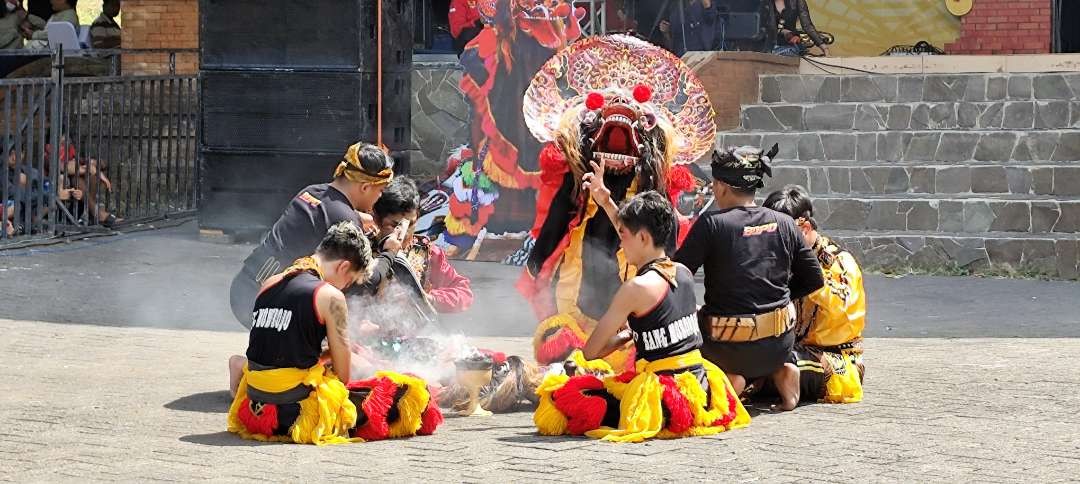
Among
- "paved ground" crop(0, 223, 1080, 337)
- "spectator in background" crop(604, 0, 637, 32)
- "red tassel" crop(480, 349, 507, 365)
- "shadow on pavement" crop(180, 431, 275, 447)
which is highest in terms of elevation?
"spectator in background" crop(604, 0, 637, 32)

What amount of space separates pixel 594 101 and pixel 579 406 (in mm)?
1745

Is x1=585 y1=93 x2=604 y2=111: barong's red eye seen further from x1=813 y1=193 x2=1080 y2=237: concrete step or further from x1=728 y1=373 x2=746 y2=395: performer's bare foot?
x1=813 y1=193 x2=1080 y2=237: concrete step

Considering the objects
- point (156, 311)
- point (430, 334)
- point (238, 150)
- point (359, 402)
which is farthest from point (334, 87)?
point (359, 402)

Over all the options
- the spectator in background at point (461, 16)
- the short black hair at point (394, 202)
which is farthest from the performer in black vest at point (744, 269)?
the spectator in background at point (461, 16)

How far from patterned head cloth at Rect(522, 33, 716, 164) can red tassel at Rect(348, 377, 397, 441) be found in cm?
182

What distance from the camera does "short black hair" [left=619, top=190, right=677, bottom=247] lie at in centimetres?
735

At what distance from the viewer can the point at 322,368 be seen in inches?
286

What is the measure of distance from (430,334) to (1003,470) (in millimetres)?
2915

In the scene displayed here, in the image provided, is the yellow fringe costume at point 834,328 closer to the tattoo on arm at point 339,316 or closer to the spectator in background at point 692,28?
the tattoo on arm at point 339,316

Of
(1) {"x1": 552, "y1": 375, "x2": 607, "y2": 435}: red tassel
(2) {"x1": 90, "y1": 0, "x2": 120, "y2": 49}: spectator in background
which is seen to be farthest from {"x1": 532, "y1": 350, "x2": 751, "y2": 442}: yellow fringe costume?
(2) {"x1": 90, "y1": 0, "x2": 120, "y2": 49}: spectator in background

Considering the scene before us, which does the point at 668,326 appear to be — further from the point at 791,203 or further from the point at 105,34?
the point at 105,34

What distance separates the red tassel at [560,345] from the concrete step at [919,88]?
361 inches

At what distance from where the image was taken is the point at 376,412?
24.0 feet

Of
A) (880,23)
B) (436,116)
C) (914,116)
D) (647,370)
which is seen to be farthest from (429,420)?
(880,23)
